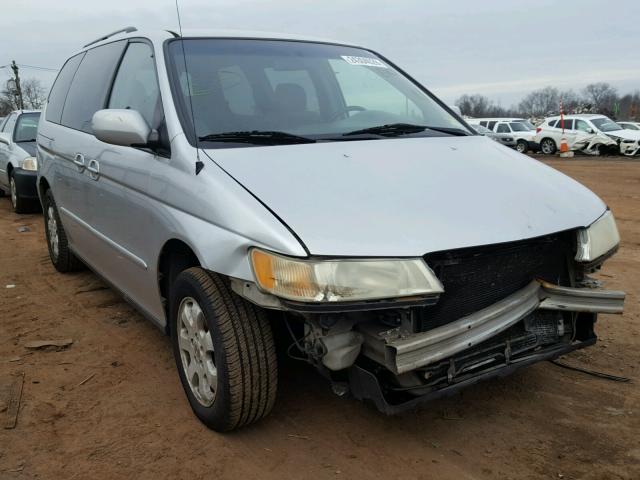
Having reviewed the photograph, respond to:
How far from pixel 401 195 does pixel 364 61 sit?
1734mm

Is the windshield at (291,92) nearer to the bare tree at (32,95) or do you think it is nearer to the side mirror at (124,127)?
the side mirror at (124,127)

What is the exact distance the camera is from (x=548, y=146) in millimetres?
24906

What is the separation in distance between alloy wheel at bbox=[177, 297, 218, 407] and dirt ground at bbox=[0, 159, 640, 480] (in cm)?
19

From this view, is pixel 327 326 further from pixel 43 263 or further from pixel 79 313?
pixel 43 263

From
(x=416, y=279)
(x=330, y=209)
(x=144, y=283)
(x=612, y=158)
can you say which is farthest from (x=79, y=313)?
(x=612, y=158)

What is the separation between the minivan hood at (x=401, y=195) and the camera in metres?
2.31

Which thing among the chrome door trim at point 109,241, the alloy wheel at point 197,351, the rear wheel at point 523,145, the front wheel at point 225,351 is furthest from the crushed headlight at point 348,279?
the rear wheel at point 523,145

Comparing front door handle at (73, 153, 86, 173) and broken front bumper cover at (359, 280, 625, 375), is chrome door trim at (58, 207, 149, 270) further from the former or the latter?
broken front bumper cover at (359, 280, 625, 375)

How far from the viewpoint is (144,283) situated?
332cm

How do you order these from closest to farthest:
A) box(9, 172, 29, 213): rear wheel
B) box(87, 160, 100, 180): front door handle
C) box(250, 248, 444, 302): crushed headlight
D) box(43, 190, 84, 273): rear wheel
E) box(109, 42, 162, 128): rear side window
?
box(250, 248, 444, 302): crushed headlight < box(109, 42, 162, 128): rear side window < box(87, 160, 100, 180): front door handle < box(43, 190, 84, 273): rear wheel < box(9, 172, 29, 213): rear wheel

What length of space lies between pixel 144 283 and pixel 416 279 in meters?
1.71

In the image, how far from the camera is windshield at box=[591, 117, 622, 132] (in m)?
23.0

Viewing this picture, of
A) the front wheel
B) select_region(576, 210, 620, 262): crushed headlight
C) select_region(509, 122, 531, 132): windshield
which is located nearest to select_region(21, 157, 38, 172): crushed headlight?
the front wheel

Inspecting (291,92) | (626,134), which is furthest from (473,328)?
(626,134)
